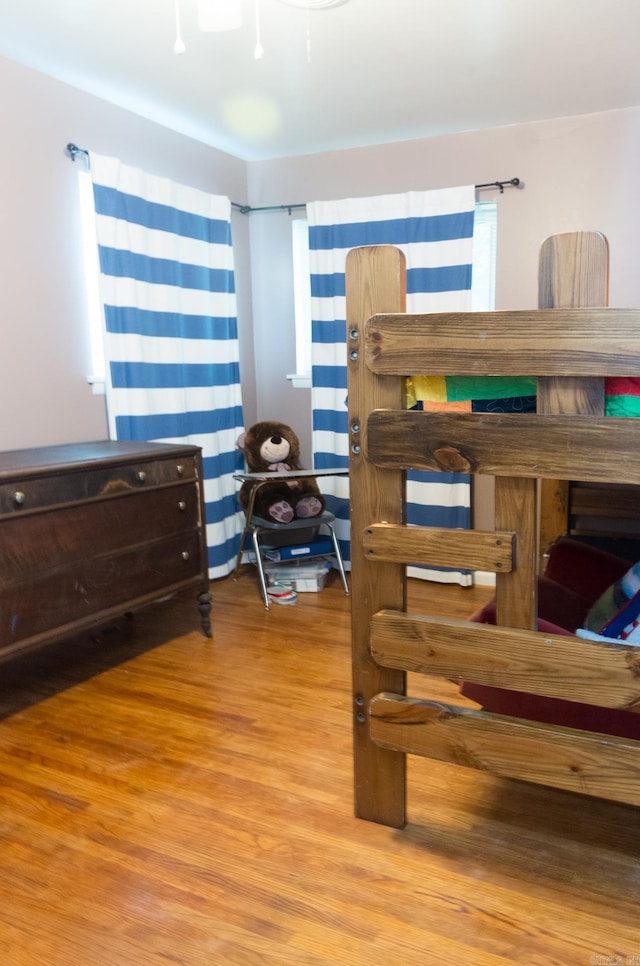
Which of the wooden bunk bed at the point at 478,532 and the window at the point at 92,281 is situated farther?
the window at the point at 92,281

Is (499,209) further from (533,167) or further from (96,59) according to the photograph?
(96,59)

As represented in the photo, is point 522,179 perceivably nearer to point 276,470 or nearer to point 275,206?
point 275,206

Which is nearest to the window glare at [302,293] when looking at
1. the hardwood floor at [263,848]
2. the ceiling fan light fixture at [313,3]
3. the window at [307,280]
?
the window at [307,280]

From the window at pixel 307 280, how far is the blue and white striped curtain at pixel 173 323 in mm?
409

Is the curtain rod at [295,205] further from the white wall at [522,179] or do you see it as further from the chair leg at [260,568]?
the chair leg at [260,568]

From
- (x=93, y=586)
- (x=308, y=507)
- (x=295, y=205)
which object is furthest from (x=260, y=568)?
(x=295, y=205)

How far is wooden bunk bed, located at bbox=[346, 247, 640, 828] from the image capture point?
132 cm

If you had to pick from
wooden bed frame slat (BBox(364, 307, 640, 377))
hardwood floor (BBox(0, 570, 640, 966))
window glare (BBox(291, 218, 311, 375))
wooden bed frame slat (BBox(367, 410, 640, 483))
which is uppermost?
window glare (BBox(291, 218, 311, 375))

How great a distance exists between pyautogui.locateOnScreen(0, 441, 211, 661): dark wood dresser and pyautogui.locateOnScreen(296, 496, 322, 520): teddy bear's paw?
667 mm

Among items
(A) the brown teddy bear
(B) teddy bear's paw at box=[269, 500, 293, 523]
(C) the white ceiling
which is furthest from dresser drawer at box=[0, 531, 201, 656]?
(C) the white ceiling

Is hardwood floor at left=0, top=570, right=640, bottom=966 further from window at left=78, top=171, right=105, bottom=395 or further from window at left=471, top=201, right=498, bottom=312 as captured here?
window at left=471, top=201, right=498, bottom=312

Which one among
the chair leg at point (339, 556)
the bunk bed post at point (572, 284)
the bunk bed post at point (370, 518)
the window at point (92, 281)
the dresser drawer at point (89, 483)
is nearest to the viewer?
the bunk bed post at point (572, 284)

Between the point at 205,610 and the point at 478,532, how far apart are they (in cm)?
171

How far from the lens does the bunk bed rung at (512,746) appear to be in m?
1.38
